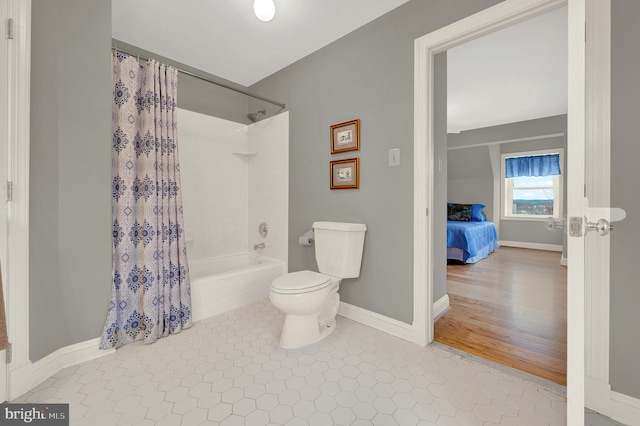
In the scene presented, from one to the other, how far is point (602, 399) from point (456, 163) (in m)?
5.68

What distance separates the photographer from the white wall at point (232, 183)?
9.14 ft

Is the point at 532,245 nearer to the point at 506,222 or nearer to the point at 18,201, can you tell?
the point at 506,222

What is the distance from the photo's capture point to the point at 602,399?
1219 millimetres

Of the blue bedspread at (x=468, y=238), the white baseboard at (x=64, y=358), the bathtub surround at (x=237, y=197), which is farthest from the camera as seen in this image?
the blue bedspread at (x=468, y=238)

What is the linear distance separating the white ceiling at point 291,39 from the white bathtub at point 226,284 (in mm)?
2069

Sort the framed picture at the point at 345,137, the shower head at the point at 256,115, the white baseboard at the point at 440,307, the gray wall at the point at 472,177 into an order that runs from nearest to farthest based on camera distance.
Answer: the framed picture at the point at 345,137 < the white baseboard at the point at 440,307 < the shower head at the point at 256,115 < the gray wall at the point at 472,177

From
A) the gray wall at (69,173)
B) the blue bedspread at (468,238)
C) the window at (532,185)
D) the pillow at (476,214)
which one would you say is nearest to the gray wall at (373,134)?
the gray wall at (69,173)

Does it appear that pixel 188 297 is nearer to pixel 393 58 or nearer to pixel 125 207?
pixel 125 207

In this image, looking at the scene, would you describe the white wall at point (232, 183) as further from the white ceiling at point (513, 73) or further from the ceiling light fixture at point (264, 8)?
the white ceiling at point (513, 73)

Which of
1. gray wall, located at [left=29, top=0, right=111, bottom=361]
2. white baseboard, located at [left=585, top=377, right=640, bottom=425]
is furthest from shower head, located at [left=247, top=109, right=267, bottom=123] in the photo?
white baseboard, located at [left=585, top=377, right=640, bottom=425]

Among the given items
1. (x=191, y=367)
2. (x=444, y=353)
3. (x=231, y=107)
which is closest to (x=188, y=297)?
(x=191, y=367)

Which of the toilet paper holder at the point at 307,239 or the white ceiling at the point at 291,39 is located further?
the toilet paper holder at the point at 307,239

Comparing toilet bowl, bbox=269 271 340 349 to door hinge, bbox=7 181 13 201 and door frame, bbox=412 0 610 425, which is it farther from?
door hinge, bbox=7 181 13 201

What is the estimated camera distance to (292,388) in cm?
137
